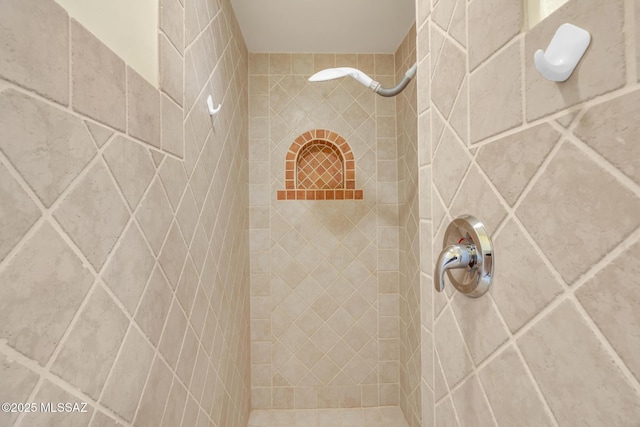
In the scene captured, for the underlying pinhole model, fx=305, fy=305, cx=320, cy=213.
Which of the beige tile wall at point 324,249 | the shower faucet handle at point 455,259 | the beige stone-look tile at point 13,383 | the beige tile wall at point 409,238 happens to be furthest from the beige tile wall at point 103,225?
the beige tile wall at point 409,238

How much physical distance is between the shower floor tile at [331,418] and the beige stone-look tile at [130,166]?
1767 millimetres

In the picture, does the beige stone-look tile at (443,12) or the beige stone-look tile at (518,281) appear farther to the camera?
the beige stone-look tile at (443,12)

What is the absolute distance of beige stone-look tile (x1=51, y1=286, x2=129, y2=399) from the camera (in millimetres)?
442

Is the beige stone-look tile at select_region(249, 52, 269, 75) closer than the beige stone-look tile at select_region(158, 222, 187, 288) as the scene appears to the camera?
No

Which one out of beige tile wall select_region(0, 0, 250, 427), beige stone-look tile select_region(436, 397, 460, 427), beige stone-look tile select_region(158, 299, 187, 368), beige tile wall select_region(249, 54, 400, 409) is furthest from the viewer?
beige tile wall select_region(249, 54, 400, 409)

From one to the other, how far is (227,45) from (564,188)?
154 cm

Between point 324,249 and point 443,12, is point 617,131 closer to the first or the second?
point 443,12

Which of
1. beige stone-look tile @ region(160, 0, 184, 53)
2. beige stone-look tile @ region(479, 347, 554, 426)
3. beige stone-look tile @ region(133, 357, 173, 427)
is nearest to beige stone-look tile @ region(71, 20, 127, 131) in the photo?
beige stone-look tile @ region(160, 0, 184, 53)

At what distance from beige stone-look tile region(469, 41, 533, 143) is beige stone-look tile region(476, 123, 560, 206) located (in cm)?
2

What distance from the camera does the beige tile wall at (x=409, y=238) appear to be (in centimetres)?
171

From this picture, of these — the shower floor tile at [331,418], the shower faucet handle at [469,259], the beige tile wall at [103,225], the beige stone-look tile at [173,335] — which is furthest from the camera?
the shower floor tile at [331,418]

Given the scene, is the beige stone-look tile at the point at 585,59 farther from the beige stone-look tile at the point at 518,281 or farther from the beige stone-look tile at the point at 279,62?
the beige stone-look tile at the point at 279,62

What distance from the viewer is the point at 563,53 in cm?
A: 32

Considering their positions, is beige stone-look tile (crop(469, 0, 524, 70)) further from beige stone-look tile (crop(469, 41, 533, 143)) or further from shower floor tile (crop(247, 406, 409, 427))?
shower floor tile (crop(247, 406, 409, 427))
